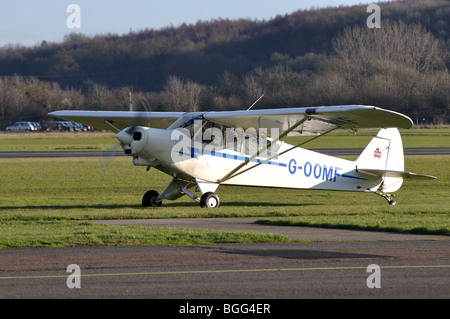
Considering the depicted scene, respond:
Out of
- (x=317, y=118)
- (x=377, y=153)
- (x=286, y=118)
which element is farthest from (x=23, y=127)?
(x=317, y=118)

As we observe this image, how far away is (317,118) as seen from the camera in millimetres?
18516

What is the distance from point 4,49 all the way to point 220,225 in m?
174

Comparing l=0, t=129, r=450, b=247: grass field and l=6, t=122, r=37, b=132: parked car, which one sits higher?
l=0, t=129, r=450, b=247: grass field

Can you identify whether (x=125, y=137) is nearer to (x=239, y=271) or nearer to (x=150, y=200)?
(x=150, y=200)

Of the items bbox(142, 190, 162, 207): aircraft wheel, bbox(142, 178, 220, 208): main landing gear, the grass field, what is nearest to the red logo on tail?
the grass field

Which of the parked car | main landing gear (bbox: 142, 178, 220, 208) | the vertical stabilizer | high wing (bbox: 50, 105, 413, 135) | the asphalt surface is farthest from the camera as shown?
the parked car

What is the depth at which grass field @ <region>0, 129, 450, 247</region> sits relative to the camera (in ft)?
43.2

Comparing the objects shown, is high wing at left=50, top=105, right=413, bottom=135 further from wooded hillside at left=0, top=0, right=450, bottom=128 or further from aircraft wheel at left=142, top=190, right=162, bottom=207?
wooded hillside at left=0, top=0, right=450, bottom=128

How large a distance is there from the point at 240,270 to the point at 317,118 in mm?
9453

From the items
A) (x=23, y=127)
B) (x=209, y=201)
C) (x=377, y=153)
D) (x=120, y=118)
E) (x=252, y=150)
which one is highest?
(x=120, y=118)

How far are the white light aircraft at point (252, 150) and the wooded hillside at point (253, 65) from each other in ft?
176

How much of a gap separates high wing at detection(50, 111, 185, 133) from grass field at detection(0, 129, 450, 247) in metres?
1.98

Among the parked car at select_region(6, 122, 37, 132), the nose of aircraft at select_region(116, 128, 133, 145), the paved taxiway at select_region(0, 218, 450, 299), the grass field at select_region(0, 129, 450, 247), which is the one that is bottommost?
the parked car at select_region(6, 122, 37, 132)

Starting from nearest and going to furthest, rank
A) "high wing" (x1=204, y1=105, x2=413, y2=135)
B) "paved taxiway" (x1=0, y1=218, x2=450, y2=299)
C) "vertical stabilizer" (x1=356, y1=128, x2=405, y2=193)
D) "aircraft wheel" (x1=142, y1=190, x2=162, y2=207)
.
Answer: "paved taxiway" (x1=0, y1=218, x2=450, y2=299) → "high wing" (x1=204, y1=105, x2=413, y2=135) → "aircraft wheel" (x1=142, y1=190, x2=162, y2=207) → "vertical stabilizer" (x1=356, y1=128, x2=405, y2=193)
